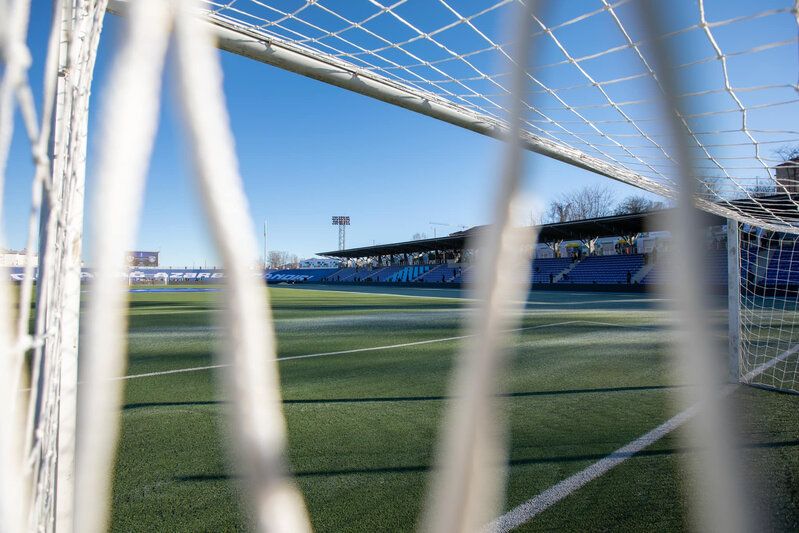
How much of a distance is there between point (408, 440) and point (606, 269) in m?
26.7

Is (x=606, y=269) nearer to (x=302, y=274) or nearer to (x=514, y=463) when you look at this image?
(x=514, y=463)

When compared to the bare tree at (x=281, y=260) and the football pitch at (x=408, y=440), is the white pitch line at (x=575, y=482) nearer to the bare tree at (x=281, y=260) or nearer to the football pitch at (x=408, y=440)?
the football pitch at (x=408, y=440)

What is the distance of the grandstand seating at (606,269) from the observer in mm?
24672

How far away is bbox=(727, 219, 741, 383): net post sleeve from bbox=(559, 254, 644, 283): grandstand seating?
22.0 meters

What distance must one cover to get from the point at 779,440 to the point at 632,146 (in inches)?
70.2

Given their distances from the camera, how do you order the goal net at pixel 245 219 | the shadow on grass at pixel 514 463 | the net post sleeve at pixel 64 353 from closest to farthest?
1. the goal net at pixel 245 219
2. the net post sleeve at pixel 64 353
3. the shadow on grass at pixel 514 463

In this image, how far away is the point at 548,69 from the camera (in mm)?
543

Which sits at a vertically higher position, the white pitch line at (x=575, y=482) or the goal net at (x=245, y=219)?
the goal net at (x=245, y=219)

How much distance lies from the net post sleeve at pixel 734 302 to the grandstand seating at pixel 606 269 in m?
22.0

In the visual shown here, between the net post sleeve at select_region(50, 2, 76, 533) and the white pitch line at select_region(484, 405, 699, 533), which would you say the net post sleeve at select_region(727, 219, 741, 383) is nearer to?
the white pitch line at select_region(484, 405, 699, 533)

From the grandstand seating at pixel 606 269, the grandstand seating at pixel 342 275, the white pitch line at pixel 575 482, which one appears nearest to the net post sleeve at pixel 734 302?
the white pitch line at pixel 575 482

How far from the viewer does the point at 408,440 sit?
2420 millimetres

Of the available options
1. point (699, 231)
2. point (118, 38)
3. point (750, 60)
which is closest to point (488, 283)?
point (699, 231)

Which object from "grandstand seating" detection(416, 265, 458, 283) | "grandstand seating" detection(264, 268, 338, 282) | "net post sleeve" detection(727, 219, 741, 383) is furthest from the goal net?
"grandstand seating" detection(264, 268, 338, 282)
